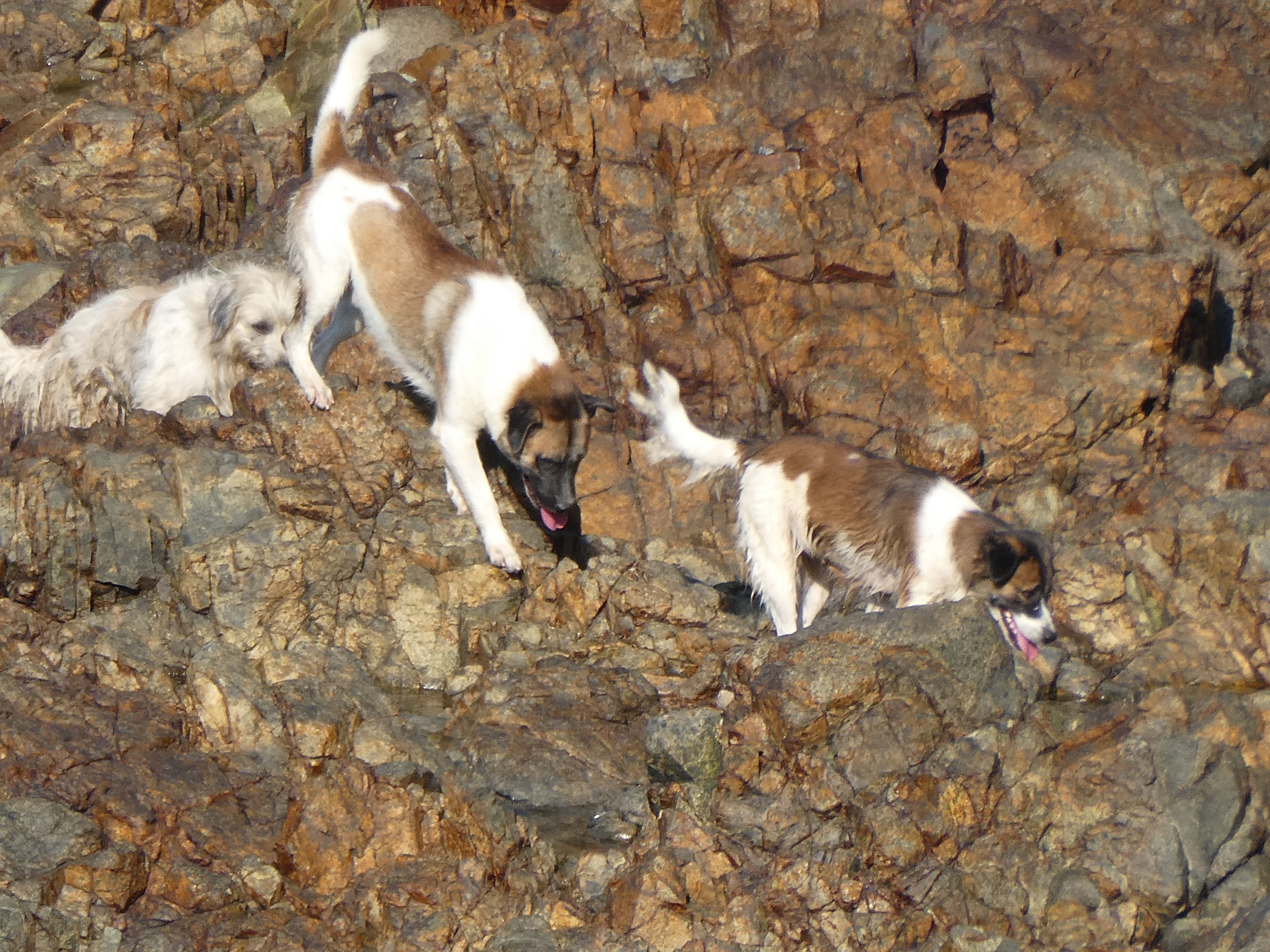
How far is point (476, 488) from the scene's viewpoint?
34.0ft

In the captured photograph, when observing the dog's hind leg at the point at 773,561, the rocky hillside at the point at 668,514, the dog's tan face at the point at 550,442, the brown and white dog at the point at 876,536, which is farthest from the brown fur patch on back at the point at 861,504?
the dog's tan face at the point at 550,442

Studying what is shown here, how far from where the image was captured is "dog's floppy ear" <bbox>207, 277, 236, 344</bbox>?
11023mm

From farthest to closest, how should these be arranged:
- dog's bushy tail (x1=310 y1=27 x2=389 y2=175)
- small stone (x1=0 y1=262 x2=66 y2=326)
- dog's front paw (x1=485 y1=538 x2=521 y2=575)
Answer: small stone (x1=0 y1=262 x2=66 y2=326), dog's bushy tail (x1=310 y1=27 x2=389 y2=175), dog's front paw (x1=485 y1=538 x2=521 y2=575)

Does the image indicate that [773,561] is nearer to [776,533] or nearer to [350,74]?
[776,533]

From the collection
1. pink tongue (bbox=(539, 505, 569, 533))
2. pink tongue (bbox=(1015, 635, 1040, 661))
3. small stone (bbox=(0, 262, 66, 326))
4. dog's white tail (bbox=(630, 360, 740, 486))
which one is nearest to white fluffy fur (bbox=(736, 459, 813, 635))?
dog's white tail (bbox=(630, 360, 740, 486))

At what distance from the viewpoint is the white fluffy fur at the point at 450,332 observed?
10.3 meters

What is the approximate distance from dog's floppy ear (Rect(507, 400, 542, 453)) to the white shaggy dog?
235 cm

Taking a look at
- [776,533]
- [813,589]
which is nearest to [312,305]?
[776,533]

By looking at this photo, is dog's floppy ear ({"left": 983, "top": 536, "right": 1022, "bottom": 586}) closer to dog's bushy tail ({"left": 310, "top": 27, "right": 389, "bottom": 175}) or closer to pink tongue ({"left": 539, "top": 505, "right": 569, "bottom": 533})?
pink tongue ({"left": 539, "top": 505, "right": 569, "bottom": 533})

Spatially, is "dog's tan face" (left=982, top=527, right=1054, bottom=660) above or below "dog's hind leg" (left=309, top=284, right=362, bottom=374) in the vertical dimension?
below

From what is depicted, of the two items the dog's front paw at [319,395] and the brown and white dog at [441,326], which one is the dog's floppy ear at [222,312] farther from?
the dog's front paw at [319,395]

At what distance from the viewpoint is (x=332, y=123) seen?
37.6ft

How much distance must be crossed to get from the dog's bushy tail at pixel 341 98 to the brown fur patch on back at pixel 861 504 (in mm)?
4640

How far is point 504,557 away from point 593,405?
4.48 feet
